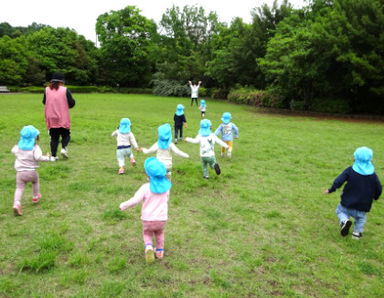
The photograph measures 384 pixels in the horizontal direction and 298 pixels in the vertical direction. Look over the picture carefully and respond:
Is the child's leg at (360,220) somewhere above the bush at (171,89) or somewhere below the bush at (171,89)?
below

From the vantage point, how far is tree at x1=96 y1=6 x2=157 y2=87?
4988cm

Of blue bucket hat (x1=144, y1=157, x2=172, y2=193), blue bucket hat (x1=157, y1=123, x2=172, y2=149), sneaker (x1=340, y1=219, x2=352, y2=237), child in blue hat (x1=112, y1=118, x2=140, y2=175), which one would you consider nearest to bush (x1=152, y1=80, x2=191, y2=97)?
child in blue hat (x1=112, y1=118, x2=140, y2=175)

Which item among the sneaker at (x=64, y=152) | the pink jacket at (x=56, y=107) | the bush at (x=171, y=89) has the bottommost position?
the sneaker at (x=64, y=152)

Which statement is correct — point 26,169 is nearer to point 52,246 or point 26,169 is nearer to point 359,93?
point 52,246

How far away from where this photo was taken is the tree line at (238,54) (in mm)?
18500

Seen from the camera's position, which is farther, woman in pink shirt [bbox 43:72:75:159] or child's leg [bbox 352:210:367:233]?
woman in pink shirt [bbox 43:72:75:159]

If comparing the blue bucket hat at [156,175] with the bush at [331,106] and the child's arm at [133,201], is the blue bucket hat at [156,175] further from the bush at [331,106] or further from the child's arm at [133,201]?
the bush at [331,106]

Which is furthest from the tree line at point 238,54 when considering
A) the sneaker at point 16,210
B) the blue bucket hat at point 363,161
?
the sneaker at point 16,210

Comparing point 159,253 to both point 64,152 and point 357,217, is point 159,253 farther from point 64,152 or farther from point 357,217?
point 64,152

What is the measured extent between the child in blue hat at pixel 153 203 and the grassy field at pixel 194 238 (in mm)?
245

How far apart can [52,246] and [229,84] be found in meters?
35.4

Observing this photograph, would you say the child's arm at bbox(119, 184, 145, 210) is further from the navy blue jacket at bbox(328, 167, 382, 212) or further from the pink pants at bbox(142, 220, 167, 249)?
the navy blue jacket at bbox(328, 167, 382, 212)

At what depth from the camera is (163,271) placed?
3574mm

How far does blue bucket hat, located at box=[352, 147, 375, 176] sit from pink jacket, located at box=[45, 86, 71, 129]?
6592 millimetres
